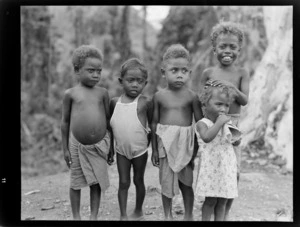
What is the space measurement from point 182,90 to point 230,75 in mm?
451

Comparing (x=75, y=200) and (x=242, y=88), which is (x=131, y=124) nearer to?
(x=75, y=200)

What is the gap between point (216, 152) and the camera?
10.9ft

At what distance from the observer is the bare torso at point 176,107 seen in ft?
11.6

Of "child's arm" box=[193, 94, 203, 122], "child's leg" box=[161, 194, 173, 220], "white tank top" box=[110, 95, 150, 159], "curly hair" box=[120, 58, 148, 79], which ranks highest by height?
"curly hair" box=[120, 58, 148, 79]

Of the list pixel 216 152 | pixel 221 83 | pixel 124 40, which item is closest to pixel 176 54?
pixel 221 83

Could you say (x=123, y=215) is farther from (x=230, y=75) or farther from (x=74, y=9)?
(x=74, y=9)

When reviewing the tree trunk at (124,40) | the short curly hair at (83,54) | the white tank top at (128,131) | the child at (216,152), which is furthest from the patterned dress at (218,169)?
the tree trunk at (124,40)

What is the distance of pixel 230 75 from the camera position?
3.60m

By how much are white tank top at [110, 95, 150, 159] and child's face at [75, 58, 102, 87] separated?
0.33 metres

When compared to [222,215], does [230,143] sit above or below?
above

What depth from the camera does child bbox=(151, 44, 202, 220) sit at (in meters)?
3.51

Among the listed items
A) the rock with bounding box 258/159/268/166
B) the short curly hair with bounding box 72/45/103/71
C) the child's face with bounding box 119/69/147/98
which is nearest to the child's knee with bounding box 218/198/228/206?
the child's face with bounding box 119/69/147/98

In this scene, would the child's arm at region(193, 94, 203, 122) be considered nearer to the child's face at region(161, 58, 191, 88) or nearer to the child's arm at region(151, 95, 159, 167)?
the child's face at region(161, 58, 191, 88)
